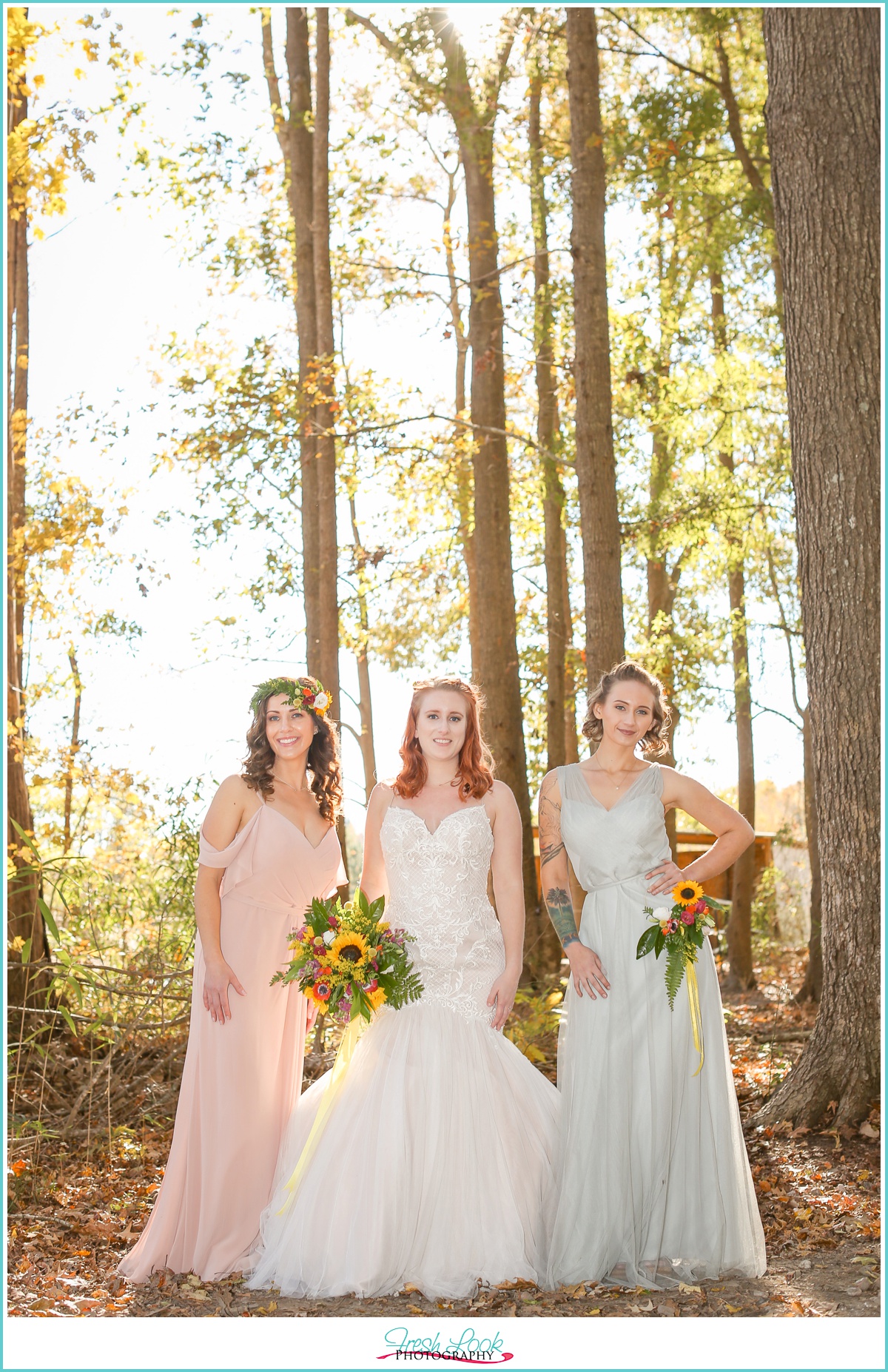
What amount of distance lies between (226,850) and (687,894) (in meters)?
1.83

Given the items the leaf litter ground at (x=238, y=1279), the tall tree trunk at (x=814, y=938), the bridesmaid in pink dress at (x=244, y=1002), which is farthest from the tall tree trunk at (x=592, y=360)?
the tall tree trunk at (x=814, y=938)

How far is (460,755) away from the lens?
459cm

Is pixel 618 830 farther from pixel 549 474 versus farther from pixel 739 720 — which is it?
pixel 739 720

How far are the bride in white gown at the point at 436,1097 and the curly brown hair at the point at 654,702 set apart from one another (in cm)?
50

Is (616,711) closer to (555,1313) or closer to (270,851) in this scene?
(270,851)

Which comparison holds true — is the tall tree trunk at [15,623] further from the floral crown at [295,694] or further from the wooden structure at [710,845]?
the wooden structure at [710,845]

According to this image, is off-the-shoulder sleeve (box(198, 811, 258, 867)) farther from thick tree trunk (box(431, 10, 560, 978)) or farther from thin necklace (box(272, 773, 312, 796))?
thick tree trunk (box(431, 10, 560, 978))

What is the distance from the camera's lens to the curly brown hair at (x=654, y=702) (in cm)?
459

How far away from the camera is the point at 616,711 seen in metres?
4.57

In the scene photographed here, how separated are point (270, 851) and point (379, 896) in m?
0.49

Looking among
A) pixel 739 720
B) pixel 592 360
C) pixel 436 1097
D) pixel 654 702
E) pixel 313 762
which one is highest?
pixel 592 360

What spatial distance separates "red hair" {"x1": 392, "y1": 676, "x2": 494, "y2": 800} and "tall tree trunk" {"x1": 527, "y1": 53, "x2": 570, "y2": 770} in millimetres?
6695

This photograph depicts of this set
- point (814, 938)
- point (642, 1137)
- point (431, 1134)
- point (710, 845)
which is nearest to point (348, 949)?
point (431, 1134)

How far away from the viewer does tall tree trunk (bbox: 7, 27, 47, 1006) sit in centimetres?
677
